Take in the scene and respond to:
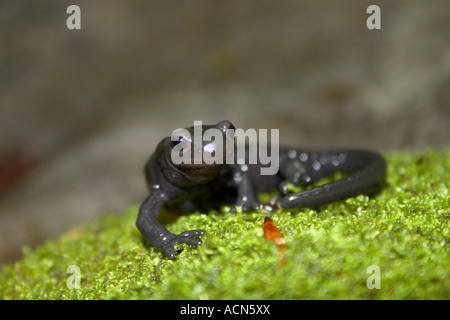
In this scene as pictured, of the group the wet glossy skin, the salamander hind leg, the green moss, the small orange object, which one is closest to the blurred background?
the salamander hind leg

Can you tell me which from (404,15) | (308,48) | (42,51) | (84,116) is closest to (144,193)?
(84,116)

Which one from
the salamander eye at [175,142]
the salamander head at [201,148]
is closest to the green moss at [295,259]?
the salamander head at [201,148]

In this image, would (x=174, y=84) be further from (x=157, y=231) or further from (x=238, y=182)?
(x=157, y=231)

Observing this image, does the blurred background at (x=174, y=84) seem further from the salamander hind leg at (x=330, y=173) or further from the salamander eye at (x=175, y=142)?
the salamander eye at (x=175, y=142)

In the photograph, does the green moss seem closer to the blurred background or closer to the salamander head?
the salamander head

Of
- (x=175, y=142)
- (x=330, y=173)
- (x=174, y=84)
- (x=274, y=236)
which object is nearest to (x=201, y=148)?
(x=175, y=142)
